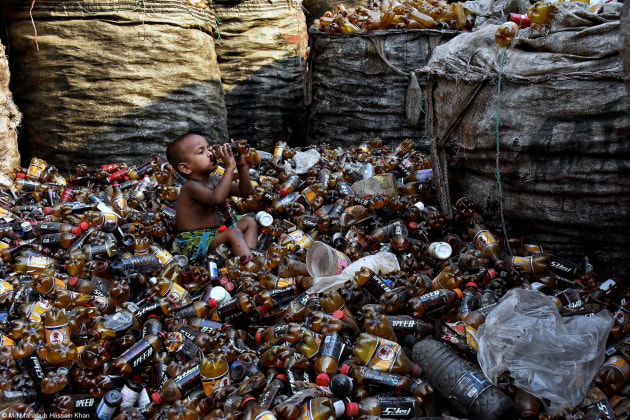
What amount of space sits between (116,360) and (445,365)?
1.38m

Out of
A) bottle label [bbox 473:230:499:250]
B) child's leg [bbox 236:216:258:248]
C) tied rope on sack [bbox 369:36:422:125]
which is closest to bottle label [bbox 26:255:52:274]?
child's leg [bbox 236:216:258:248]

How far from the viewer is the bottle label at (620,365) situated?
1.86m

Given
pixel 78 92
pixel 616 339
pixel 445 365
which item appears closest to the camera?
pixel 445 365

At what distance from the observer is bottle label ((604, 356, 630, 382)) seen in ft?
6.12

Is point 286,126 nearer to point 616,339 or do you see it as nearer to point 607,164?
point 607,164

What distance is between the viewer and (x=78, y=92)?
4.28 meters

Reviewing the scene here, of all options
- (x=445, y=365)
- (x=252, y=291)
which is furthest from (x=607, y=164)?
(x=252, y=291)

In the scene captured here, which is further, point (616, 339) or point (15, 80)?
point (15, 80)

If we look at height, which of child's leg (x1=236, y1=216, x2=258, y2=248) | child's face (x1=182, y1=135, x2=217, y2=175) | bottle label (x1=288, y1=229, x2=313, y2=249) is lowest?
child's leg (x1=236, y1=216, x2=258, y2=248)

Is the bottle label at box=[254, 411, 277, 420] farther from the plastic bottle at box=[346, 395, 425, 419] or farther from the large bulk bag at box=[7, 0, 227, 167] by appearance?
the large bulk bag at box=[7, 0, 227, 167]

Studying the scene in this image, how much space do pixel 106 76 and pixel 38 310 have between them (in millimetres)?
2516

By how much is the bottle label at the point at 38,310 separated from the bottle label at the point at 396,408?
169 centimetres

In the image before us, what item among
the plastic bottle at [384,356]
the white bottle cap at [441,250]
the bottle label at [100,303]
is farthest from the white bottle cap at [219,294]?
the white bottle cap at [441,250]

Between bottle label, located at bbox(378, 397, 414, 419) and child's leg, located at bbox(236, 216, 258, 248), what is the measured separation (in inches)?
69.5
